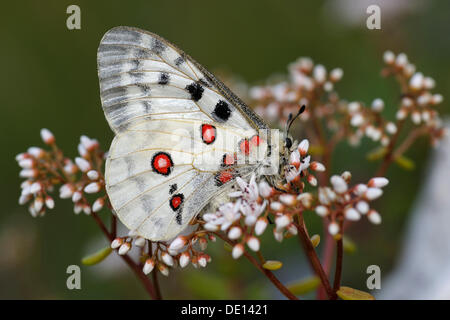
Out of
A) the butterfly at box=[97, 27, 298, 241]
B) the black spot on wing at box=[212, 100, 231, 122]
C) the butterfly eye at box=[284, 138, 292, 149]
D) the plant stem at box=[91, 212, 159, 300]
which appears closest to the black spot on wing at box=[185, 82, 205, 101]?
the butterfly at box=[97, 27, 298, 241]

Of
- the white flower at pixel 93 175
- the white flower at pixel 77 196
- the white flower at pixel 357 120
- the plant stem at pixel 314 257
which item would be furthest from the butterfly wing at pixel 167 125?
the white flower at pixel 357 120

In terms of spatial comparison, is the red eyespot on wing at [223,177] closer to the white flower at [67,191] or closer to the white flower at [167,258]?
the white flower at [167,258]

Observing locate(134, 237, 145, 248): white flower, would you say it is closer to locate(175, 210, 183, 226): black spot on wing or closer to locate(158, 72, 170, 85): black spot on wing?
locate(175, 210, 183, 226): black spot on wing

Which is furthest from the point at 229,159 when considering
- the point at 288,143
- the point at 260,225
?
the point at 260,225

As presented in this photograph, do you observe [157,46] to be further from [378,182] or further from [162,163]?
[378,182]

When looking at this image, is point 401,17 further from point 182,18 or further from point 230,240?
point 230,240
